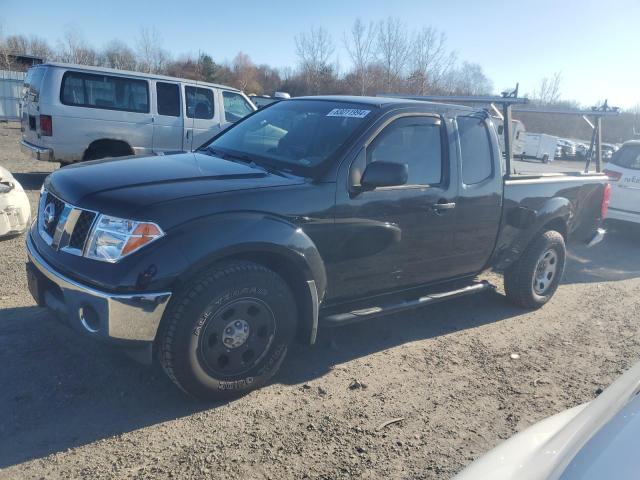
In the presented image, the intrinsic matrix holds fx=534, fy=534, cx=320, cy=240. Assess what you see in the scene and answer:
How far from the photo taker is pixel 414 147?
13.6 ft

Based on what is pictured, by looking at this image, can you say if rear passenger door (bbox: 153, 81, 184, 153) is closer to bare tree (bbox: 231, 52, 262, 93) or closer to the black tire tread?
the black tire tread

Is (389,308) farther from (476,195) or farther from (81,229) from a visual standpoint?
(81,229)

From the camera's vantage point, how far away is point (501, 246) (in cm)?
489

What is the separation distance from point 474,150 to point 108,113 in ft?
22.6

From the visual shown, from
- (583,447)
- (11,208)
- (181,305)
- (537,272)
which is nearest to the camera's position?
(583,447)

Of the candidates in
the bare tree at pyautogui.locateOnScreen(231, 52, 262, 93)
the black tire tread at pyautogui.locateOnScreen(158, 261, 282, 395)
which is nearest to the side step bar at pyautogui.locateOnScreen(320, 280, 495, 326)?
the black tire tread at pyautogui.locateOnScreen(158, 261, 282, 395)

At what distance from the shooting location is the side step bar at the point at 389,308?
367cm

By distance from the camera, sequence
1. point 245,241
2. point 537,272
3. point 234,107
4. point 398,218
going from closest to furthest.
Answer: point 245,241, point 398,218, point 537,272, point 234,107

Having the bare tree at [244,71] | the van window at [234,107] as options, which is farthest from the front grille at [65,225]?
the bare tree at [244,71]

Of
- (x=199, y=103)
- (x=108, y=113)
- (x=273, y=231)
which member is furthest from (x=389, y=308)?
(x=199, y=103)

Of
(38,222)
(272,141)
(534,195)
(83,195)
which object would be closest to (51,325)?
(38,222)

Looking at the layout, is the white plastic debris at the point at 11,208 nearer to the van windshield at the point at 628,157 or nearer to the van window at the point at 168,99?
the van window at the point at 168,99

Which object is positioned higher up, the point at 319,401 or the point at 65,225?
the point at 65,225

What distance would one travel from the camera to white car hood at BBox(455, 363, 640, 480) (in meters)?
1.33
